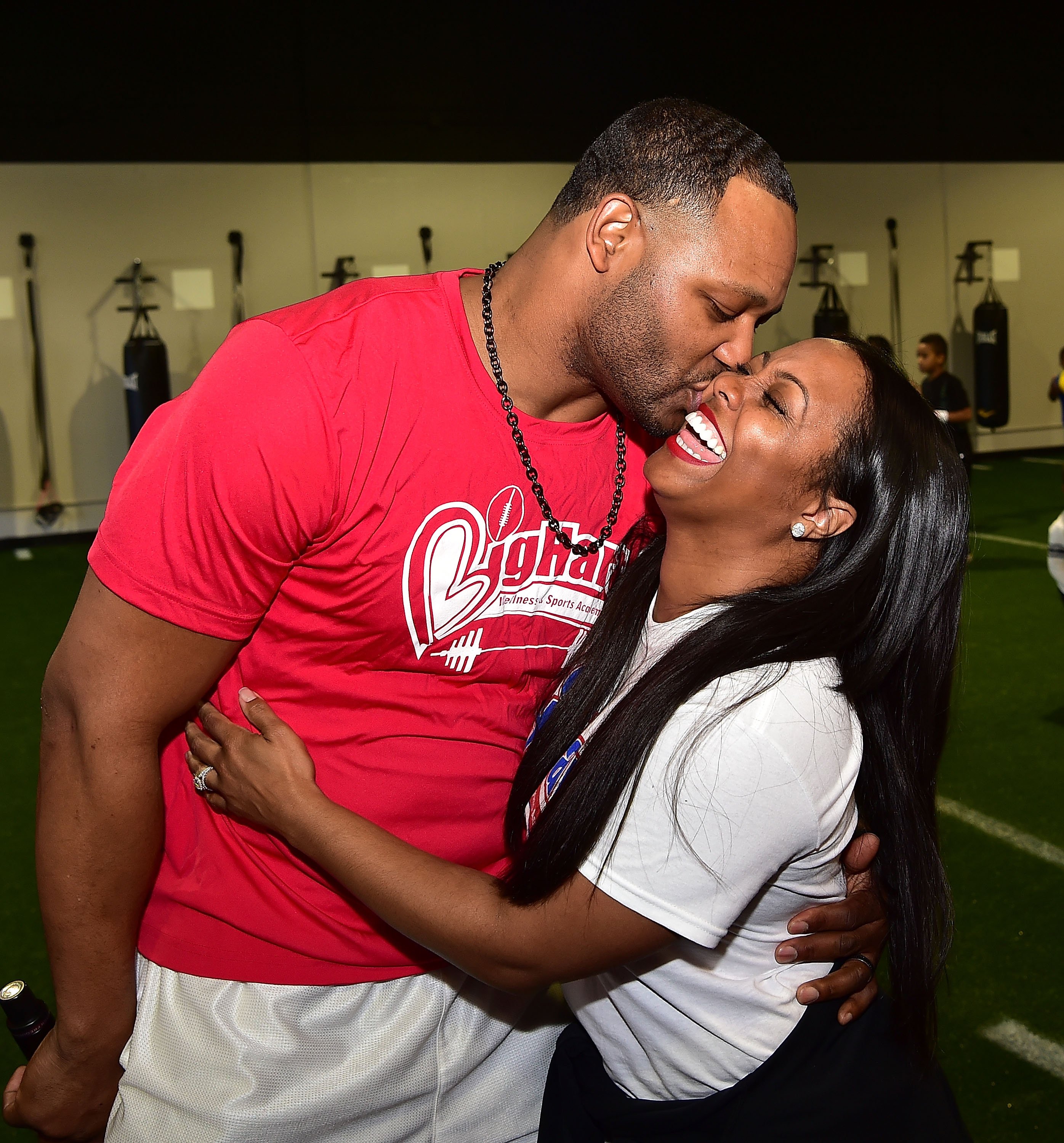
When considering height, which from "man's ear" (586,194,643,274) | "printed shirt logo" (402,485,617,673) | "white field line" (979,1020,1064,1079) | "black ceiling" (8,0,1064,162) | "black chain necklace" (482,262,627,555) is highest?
Result: "black ceiling" (8,0,1064,162)

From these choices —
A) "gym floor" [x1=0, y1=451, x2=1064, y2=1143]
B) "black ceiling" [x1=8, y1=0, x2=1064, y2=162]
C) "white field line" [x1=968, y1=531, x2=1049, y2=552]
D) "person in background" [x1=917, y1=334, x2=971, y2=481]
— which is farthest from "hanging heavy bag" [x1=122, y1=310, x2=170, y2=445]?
"white field line" [x1=968, y1=531, x2=1049, y2=552]

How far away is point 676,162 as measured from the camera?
1479 millimetres

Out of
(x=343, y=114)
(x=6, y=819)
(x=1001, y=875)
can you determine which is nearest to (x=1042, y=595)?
(x=1001, y=875)

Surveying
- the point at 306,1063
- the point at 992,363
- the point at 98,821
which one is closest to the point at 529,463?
the point at 98,821

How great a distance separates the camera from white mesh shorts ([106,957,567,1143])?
4.35 feet

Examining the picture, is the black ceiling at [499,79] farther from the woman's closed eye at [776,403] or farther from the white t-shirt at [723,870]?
the white t-shirt at [723,870]

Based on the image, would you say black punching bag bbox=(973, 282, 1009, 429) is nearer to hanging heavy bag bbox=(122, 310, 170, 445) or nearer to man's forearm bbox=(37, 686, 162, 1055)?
hanging heavy bag bbox=(122, 310, 170, 445)

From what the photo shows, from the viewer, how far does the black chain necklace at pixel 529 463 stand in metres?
1.42

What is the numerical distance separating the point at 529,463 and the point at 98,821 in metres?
0.68

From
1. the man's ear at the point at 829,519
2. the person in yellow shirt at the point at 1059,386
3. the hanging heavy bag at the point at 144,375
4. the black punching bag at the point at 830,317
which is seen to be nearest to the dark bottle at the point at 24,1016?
the man's ear at the point at 829,519

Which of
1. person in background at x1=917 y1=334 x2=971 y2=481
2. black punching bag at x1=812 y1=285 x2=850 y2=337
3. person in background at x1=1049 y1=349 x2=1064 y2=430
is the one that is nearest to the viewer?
person in background at x1=1049 y1=349 x2=1064 y2=430

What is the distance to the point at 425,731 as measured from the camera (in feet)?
4.56

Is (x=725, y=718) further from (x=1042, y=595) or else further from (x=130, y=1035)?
(x=1042, y=595)

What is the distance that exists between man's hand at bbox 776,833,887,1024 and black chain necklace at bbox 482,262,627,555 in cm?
53
